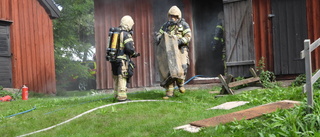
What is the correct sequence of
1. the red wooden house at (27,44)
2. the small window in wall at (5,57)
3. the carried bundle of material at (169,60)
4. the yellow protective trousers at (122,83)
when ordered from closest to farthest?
the yellow protective trousers at (122,83) < the carried bundle of material at (169,60) < the small window in wall at (5,57) < the red wooden house at (27,44)

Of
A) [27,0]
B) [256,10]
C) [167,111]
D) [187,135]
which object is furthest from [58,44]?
[187,135]

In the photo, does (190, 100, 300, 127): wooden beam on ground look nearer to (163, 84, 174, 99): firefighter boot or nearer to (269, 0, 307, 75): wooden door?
(163, 84, 174, 99): firefighter boot

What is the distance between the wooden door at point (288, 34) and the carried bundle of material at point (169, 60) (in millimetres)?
4235

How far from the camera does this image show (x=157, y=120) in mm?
6508

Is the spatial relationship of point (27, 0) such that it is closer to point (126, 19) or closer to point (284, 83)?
point (126, 19)

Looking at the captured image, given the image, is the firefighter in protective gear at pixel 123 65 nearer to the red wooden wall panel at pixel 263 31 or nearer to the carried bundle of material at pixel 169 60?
the carried bundle of material at pixel 169 60

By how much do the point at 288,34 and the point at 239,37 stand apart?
1526 millimetres

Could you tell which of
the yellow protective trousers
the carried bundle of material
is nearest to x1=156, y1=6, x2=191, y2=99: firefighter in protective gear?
the carried bundle of material

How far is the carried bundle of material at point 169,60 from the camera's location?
29.4 feet

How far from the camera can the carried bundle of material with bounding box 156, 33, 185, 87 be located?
353 inches

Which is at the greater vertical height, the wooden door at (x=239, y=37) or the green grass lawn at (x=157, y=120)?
the wooden door at (x=239, y=37)

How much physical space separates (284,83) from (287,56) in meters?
0.92

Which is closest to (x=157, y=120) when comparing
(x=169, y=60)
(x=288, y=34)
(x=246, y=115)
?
(x=246, y=115)

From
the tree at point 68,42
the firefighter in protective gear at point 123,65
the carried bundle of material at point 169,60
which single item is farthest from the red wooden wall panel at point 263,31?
the tree at point 68,42
